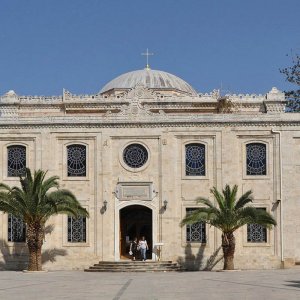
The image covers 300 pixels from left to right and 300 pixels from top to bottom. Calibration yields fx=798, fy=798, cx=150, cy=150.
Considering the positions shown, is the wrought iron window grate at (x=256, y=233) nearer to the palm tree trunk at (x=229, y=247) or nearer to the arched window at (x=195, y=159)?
the palm tree trunk at (x=229, y=247)

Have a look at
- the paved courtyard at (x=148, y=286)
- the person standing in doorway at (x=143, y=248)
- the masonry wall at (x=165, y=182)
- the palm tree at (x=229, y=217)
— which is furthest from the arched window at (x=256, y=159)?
the paved courtyard at (x=148, y=286)

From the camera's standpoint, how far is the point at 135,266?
3444 cm

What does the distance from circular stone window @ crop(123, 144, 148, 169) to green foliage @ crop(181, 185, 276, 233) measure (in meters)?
3.80

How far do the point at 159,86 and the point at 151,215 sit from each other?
1050 centimetres

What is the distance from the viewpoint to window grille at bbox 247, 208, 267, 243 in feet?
118

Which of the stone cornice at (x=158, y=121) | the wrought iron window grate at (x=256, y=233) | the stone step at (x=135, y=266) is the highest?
the stone cornice at (x=158, y=121)

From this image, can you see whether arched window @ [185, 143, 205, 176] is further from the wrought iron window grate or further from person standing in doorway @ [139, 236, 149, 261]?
person standing in doorway @ [139, 236, 149, 261]

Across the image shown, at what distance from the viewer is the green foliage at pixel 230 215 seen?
33.7 meters

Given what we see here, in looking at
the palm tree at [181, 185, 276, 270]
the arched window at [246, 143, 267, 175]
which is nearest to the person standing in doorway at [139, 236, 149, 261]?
the palm tree at [181, 185, 276, 270]

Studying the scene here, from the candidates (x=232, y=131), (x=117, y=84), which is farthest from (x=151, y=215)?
(x=117, y=84)

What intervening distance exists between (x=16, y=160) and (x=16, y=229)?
3.17 meters

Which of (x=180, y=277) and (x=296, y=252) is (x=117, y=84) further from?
(x=180, y=277)

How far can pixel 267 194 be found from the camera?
3622 cm

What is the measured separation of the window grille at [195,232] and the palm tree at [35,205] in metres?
5.35
